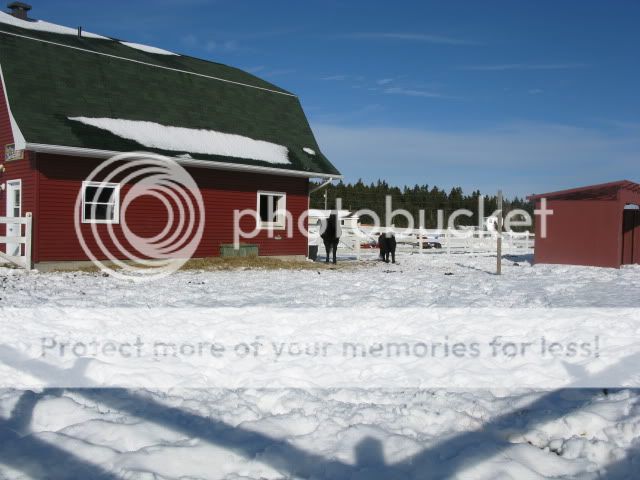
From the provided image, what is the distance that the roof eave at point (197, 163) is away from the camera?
14.5m

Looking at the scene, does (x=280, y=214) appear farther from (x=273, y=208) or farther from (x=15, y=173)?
(x=15, y=173)

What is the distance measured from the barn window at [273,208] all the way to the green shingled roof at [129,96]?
1293mm

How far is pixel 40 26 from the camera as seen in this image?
18406 mm

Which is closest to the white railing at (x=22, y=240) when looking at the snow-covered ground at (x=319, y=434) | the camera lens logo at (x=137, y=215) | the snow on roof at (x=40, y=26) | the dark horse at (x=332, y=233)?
the camera lens logo at (x=137, y=215)

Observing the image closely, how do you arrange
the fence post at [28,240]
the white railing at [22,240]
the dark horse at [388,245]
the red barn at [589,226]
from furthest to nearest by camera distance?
the dark horse at [388,245] < the red barn at [589,226] < the fence post at [28,240] < the white railing at [22,240]

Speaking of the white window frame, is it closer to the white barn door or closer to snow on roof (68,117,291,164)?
snow on roof (68,117,291,164)

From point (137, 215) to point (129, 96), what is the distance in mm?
4166

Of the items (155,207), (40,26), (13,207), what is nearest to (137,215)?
(155,207)

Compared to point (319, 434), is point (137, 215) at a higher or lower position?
higher

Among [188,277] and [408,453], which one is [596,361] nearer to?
[408,453]

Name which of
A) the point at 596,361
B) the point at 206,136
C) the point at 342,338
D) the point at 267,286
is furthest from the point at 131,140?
the point at 596,361

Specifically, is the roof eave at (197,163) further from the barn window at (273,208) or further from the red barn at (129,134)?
the barn window at (273,208)

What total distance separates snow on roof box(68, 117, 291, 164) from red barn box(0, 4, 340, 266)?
0.04 metres

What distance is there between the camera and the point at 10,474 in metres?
3.23
